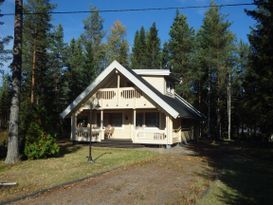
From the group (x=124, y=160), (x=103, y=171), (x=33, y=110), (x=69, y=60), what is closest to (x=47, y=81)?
(x=69, y=60)

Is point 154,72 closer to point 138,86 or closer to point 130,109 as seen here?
point 130,109

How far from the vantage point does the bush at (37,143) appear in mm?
15484

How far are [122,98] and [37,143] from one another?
27.7ft

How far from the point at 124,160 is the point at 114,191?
6499mm

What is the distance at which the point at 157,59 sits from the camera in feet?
171

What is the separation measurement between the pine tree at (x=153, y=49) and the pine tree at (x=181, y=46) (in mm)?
6353

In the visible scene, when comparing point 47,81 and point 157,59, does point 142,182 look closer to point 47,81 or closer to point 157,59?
point 47,81

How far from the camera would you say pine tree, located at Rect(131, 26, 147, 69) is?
175ft

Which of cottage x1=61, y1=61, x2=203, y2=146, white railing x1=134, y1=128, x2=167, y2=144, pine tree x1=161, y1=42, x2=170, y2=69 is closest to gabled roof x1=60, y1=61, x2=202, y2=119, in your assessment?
cottage x1=61, y1=61, x2=203, y2=146

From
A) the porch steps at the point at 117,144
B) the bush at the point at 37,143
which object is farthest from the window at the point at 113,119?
the bush at the point at 37,143

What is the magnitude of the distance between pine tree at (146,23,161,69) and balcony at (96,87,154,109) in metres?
28.8

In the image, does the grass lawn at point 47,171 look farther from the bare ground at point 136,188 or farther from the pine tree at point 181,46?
the pine tree at point 181,46

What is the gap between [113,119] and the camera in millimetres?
25234

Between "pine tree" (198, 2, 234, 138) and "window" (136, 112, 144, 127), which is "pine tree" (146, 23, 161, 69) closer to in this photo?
"pine tree" (198, 2, 234, 138)
